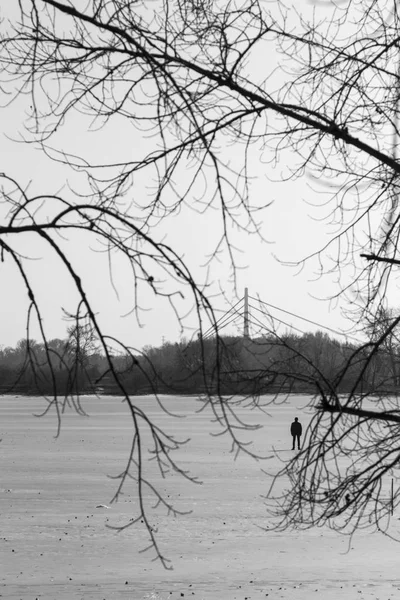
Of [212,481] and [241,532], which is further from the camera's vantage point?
[212,481]

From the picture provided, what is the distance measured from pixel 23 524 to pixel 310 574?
5624 millimetres

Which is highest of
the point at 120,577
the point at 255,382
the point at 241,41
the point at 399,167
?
the point at 241,41

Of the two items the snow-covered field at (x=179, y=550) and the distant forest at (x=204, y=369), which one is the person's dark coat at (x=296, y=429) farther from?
the distant forest at (x=204, y=369)

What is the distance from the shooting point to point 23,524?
51.1 ft

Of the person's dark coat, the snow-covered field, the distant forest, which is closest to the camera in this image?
the distant forest

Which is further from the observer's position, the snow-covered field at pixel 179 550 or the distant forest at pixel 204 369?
the snow-covered field at pixel 179 550

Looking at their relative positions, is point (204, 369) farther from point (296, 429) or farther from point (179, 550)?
point (296, 429)

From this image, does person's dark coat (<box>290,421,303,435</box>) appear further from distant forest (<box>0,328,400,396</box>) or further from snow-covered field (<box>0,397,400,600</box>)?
distant forest (<box>0,328,400,396</box>)

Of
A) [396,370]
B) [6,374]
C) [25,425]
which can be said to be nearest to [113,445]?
[25,425]

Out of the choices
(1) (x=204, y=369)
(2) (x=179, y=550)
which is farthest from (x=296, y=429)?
(1) (x=204, y=369)

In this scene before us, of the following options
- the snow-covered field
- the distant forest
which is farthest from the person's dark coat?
the distant forest

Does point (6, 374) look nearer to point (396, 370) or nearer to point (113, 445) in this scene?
point (113, 445)

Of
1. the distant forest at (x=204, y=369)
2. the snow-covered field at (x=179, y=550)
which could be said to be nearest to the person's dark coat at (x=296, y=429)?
the snow-covered field at (x=179, y=550)

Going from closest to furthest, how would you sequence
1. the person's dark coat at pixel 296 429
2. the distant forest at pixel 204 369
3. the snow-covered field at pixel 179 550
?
1. the distant forest at pixel 204 369
2. the snow-covered field at pixel 179 550
3. the person's dark coat at pixel 296 429
